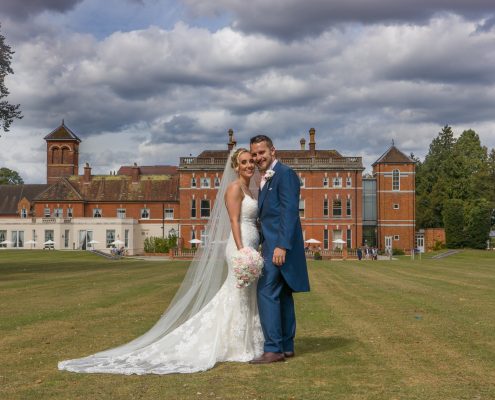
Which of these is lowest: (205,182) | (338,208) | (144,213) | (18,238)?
(18,238)

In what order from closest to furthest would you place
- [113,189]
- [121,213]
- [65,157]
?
[121,213] < [113,189] < [65,157]

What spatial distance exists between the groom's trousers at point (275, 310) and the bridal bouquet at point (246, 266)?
161 mm

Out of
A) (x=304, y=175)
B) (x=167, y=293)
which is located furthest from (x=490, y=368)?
(x=304, y=175)

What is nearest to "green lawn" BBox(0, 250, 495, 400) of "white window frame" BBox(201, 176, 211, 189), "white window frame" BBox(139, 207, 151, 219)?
"white window frame" BBox(201, 176, 211, 189)

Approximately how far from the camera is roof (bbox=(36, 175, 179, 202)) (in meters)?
73.9

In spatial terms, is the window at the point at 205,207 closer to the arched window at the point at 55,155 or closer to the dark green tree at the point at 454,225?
the arched window at the point at 55,155

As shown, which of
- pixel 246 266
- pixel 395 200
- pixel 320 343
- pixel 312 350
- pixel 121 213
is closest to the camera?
pixel 246 266

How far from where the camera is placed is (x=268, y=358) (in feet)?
25.6

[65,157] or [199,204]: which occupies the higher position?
[65,157]

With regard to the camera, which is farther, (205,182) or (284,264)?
(205,182)

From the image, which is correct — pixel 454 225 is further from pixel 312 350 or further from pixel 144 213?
pixel 312 350

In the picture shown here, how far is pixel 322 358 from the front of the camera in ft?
26.3

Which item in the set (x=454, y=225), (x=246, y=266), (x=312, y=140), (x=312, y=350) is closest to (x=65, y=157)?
(x=312, y=140)

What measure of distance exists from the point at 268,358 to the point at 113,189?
6900cm
